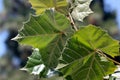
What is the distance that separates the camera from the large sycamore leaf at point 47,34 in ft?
2.35

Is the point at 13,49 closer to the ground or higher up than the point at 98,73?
higher up

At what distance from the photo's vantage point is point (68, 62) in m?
0.70

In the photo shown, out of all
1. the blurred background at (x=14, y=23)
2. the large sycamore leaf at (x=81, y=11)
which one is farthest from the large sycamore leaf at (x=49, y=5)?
the blurred background at (x=14, y=23)

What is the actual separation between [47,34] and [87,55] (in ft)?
0.28

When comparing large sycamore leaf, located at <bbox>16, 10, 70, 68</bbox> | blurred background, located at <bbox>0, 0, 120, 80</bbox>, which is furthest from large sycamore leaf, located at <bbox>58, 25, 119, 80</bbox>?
blurred background, located at <bbox>0, 0, 120, 80</bbox>

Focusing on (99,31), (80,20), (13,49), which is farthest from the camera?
(13,49)

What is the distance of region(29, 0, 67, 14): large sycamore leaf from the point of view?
2.57 feet

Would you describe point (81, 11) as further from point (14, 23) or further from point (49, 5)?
point (14, 23)

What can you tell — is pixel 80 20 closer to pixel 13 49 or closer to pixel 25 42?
pixel 25 42

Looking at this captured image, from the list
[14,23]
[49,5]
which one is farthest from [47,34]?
[14,23]

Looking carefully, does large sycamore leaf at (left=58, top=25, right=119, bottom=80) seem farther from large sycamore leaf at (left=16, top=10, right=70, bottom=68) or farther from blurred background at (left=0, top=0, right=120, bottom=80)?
blurred background at (left=0, top=0, right=120, bottom=80)

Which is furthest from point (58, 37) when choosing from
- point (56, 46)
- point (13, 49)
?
point (13, 49)

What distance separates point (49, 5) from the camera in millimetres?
784

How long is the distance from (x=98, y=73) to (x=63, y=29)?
0.33 ft
